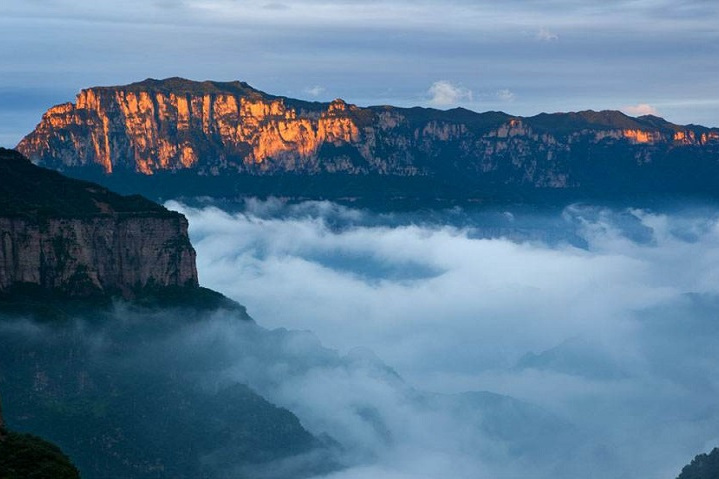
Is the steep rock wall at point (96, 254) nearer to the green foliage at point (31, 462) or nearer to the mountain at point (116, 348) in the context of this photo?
the mountain at point (116, 348)

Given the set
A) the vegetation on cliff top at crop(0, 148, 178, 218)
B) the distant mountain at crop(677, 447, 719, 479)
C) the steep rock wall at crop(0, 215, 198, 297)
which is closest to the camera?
the distant mountain at crop(677, 447, 719, 479)

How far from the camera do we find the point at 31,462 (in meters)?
72.9

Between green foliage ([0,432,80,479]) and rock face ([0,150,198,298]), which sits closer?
green foliage ([0,432,80,479])

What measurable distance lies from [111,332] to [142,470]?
926 inches

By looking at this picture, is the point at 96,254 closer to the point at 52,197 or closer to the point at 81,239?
the point at 81,239

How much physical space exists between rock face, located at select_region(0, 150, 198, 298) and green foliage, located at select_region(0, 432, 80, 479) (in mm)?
95089

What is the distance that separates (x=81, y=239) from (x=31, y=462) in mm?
106393

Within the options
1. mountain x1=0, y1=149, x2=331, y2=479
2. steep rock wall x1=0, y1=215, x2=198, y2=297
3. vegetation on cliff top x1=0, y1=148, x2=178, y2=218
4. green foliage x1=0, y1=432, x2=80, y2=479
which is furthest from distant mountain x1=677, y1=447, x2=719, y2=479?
vegetation on cliff top x1=0, y1=148, x2=178, y2=218

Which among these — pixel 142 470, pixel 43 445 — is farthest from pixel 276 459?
pixel 43 445

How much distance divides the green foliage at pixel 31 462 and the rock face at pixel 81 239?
9509 cm

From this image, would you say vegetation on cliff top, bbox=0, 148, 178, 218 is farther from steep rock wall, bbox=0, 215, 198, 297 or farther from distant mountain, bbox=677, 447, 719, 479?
distant mountain, bbox=677, 447, 719, 479

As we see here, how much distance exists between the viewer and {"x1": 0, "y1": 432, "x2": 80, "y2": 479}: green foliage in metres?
70.9

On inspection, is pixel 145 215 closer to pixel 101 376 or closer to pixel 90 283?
pixel 90 283

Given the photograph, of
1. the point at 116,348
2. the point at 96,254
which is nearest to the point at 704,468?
the point at 116,348
